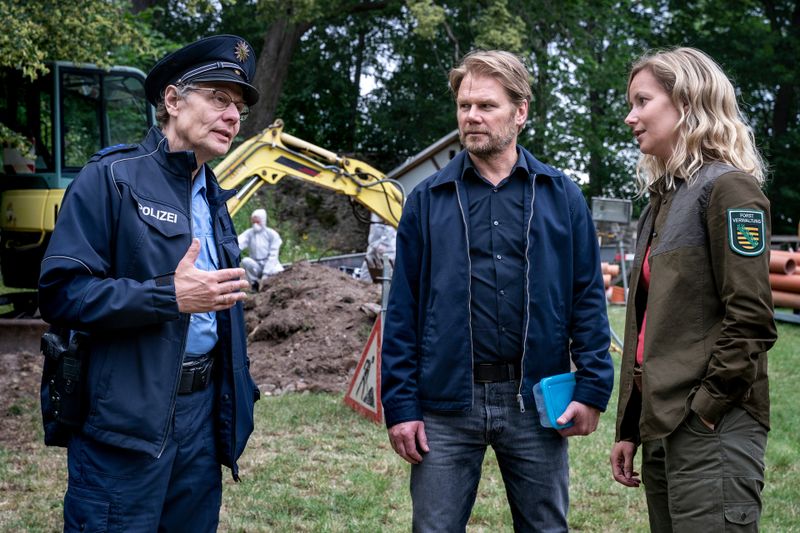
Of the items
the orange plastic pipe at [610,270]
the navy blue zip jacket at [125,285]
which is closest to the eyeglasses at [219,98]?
the navy blue zip jacket at [125,285]

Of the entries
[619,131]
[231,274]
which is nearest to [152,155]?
[231,274]

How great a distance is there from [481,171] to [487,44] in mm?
19938

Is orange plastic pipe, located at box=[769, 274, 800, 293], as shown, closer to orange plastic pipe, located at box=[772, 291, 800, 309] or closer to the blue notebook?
orange plastic pipe, located at box=[772, 291, 800, 309]

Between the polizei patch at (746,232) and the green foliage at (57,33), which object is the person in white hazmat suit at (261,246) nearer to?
the green foliage at (57,33)

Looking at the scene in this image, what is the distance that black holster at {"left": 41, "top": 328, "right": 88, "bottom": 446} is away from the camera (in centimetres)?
251

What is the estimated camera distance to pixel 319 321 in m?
10.3

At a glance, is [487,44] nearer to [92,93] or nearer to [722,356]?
[92,93]

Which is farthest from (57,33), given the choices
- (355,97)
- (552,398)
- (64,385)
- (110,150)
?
(355,97)

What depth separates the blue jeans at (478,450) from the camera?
283 cm

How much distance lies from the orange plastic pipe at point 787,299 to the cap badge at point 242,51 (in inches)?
495

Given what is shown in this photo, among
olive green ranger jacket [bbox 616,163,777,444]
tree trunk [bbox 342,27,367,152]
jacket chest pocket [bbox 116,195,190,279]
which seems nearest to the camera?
olive green ranger jacket [bbox 616,163,777,444]

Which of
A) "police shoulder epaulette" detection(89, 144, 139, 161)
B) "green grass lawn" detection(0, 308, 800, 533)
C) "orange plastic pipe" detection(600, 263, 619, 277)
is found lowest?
"green grass lawn" detection(0, 308, 800, 533)

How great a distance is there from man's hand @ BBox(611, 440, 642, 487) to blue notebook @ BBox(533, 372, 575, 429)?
0.78 ft

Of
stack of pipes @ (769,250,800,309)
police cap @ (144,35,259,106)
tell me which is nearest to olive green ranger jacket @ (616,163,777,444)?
police cap @ (144,35,259,106)
